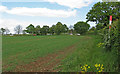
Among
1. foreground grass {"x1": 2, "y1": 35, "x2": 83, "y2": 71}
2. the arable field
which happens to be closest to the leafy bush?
the arable field

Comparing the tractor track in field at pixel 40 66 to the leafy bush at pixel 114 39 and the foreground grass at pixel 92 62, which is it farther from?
the leafy bush at pixel 114 39

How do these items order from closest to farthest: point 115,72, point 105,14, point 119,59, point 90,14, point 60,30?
point 115,72 < point 119,59 < point 60,30 < point 105,14 < point 90,14

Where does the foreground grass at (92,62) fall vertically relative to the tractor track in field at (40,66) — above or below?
above

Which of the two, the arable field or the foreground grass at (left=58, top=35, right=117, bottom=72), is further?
the arable field

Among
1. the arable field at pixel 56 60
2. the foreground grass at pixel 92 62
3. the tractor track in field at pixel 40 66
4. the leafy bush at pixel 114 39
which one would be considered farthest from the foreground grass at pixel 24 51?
the leafy bush at pixel 114 39

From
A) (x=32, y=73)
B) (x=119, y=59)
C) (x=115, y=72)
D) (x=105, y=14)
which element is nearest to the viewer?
(x=115, y=72)

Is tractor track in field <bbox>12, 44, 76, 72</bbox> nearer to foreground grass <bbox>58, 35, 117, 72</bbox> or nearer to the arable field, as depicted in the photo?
the arable field

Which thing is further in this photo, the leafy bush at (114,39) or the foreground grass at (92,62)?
the foreground grass at (92,62)

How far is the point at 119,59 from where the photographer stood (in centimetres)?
314

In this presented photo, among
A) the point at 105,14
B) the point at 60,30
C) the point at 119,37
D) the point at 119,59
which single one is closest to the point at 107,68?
the point at 119,59

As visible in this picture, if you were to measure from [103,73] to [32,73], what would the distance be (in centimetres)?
270

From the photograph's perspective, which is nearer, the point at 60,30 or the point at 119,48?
the point at 119,48

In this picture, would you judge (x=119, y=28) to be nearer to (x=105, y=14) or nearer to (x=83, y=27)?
(x=83, y=27)

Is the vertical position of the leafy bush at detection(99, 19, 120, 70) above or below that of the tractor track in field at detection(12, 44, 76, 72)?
above
